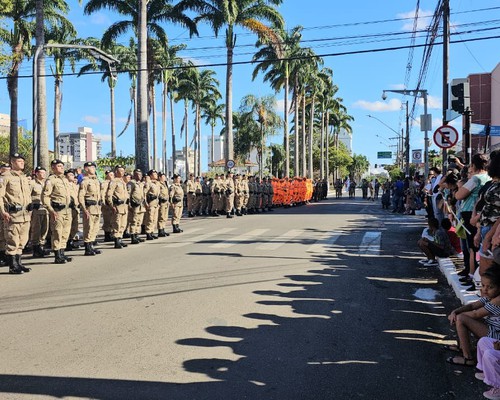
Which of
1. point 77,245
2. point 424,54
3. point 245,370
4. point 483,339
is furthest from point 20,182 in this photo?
point 424,54

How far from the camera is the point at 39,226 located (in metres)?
11.2

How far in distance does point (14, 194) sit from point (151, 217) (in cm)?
522

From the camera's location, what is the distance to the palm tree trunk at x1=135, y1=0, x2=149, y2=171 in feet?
74.0

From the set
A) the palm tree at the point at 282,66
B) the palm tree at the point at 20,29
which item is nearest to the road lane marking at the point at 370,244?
the palm tree at the point at 20,29

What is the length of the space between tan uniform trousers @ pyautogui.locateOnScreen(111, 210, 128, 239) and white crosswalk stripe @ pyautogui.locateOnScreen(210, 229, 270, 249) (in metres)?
2.39

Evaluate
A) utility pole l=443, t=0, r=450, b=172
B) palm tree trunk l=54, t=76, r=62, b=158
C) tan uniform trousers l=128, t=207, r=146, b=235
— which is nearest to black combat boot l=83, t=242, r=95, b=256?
tan uniform trousers l=128, t=207, r=146, b=235

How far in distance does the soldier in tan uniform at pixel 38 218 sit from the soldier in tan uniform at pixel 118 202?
5.08 ft

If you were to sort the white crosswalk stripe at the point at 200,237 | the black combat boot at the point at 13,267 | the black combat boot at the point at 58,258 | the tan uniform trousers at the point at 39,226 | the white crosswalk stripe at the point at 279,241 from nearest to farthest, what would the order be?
1. the black combat boot at the point at 13,267
2. the black combat boot at the point at 58,258
3. the tan uniform trousers at the point at 39,226
4. the white crosswalk stripe at the point at 279,241
5. the white crosswalk stripe at the point at 200,237

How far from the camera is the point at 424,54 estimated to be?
22.5 m

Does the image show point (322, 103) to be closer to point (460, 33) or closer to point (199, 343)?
point (460, 33)

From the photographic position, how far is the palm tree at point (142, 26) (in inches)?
893

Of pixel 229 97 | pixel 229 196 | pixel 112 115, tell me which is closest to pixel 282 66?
pixel 229 97

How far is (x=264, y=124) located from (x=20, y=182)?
170ft

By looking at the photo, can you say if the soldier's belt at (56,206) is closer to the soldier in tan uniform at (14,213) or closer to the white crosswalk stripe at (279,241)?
the soldier in tan uniform at (14,213)
